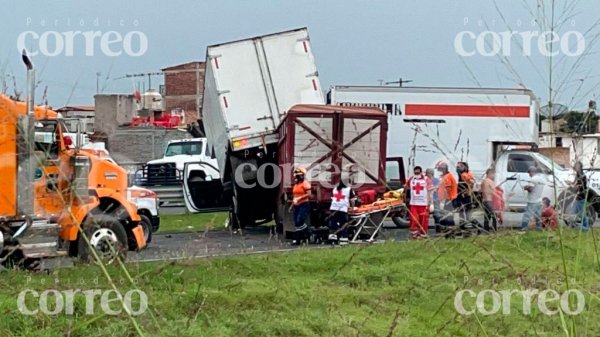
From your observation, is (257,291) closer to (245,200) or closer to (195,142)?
(245,200)

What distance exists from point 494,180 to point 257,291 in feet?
15.1

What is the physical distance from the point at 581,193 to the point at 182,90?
6547 centimetres

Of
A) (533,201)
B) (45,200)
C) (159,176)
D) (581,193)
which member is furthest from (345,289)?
(159,176)

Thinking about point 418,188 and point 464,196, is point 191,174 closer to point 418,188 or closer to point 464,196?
point 418,188

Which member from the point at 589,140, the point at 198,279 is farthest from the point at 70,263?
the point at 589,140

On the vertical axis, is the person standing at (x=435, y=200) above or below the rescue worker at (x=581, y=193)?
below

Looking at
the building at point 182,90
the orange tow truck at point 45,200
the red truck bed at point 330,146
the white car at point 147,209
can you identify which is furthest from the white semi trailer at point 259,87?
the building at point 182,90

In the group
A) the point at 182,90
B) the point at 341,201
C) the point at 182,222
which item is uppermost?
the point at 182,90

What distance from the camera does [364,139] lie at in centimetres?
1789

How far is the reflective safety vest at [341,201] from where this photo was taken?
1681 centimetres

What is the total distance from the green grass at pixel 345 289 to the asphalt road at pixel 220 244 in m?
0.55

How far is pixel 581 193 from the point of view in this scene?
4.56 meters

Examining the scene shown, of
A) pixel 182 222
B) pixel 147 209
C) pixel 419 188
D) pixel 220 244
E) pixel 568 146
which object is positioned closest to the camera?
pixel 568 146

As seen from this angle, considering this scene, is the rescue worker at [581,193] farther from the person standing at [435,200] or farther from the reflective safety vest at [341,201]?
the reflective safety vest at [341,201]
